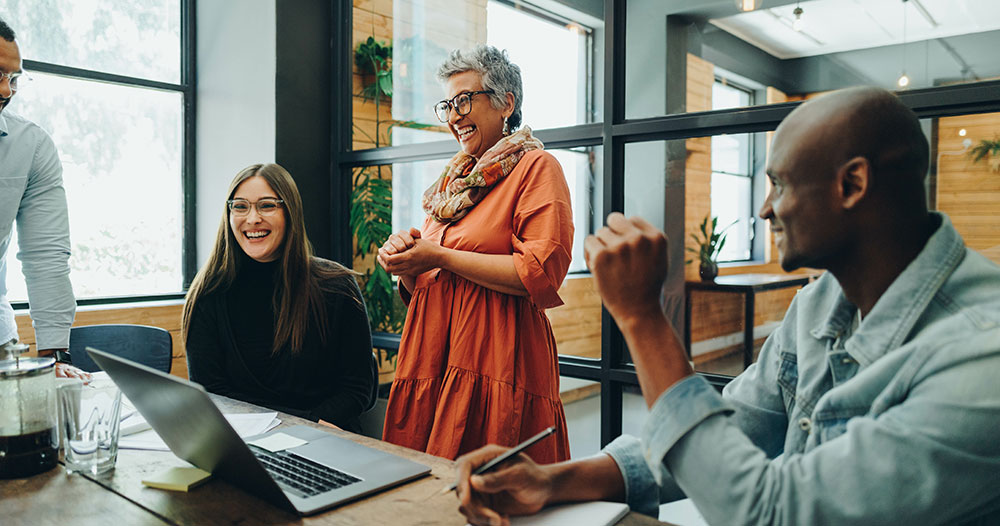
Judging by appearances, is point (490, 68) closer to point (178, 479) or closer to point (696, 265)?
point (696, 265)

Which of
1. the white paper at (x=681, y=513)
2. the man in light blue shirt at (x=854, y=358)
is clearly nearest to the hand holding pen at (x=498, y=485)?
the man in light blue shirt at (x=854, y=358)

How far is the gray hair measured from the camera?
6.18 ft

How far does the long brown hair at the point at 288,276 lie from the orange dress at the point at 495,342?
297 millimetres

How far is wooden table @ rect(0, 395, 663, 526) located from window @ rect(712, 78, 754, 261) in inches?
61.6

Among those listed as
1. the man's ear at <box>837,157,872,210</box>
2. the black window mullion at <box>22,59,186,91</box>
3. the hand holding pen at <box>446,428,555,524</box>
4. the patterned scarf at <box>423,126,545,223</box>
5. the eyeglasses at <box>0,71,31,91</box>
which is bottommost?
the hand holding pen at <box>446,428,555,524</box>

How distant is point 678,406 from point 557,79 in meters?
2.16

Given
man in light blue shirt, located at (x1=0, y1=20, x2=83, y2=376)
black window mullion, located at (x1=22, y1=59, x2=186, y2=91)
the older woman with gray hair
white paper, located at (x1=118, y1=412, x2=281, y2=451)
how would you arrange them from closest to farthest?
white paper, located at (x1=118, y1=412, x2=281, y2=451) → the older woman with gray hair → man in light blue shirt, located at (x1=0, y1=20, x2=83, y2=376) → black window mullion, located at (x1=22, y1=59, x2=186, y2=91)

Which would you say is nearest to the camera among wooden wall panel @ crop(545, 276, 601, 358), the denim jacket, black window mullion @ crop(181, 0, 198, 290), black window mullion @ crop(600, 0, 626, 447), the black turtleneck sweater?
the denim jacket

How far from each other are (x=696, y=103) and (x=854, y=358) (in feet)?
5.37

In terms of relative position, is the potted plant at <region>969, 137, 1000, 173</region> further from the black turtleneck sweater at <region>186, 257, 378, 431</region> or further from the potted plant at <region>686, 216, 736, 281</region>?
the black turtleneck sweater at <region>186, 257, 378, 431</region>

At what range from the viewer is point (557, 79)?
275 centimetres

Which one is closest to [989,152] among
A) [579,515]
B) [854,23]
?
[854,23]

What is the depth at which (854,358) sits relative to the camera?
2.83 ft

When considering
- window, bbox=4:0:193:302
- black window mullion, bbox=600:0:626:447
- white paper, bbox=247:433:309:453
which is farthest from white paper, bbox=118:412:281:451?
window, bbox=4:0:193:302
